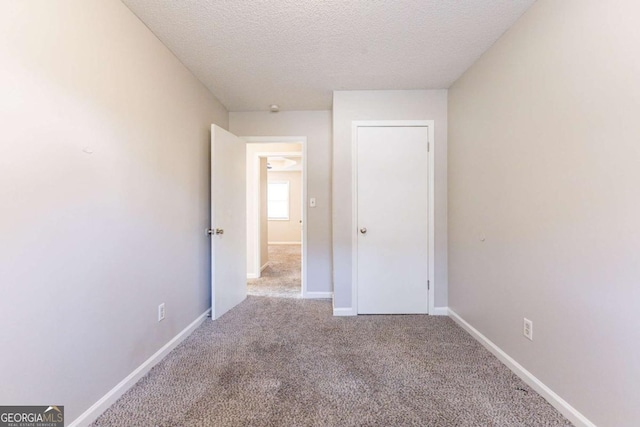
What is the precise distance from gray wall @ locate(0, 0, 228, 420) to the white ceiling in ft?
1.03

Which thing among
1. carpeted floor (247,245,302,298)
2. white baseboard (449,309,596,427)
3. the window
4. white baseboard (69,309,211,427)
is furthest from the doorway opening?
white baseboard (449,309,596,427)

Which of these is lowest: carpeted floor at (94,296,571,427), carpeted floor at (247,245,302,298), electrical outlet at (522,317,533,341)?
carpeted floor at (94,296,571,427)

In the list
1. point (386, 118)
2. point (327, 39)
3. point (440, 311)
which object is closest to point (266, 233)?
point (386, 118)

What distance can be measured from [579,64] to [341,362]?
7.30ft

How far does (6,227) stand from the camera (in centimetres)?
106

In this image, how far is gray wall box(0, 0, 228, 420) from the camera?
110cm

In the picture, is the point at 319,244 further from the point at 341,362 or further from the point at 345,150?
the point at 341,362

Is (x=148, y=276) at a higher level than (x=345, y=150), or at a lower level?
lower

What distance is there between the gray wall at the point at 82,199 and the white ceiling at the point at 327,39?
12.4 inches

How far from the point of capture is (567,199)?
4.77ft

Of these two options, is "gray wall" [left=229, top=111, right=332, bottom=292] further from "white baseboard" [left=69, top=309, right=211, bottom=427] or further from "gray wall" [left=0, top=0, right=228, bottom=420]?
"white baseboard" [left=69, top=309, right=211, bottom=427]

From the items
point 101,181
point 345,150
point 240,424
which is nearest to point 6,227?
point 101,181

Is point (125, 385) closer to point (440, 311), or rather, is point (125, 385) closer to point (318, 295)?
point (318, 295)

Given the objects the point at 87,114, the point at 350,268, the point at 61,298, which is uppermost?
the point at 87,114
